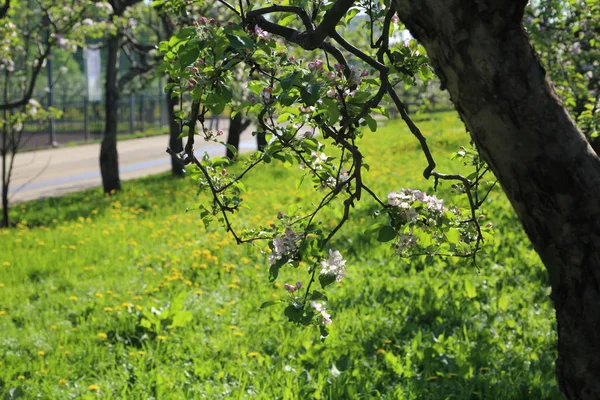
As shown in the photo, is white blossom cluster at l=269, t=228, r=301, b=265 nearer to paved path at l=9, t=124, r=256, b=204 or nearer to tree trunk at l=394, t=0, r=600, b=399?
tree trunk at l=394, t=0, r=600, b=399

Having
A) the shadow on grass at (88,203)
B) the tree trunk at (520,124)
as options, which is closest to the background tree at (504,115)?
the tree trunk at (520,124)

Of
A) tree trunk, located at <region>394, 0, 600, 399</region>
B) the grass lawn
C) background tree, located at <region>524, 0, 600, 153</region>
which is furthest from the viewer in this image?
background tree, located at <region>524, 0, 600, 153</region>

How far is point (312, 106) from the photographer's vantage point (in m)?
2.03

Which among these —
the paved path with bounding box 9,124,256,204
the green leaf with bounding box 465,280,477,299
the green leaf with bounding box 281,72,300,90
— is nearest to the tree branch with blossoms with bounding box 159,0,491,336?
the green leaf with bounding box 281,72,300,90

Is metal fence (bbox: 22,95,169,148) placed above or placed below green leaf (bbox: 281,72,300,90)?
below

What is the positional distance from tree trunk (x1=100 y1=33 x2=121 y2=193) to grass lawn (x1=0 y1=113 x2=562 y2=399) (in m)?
4.22

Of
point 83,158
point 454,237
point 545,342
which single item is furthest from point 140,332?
point 83,158

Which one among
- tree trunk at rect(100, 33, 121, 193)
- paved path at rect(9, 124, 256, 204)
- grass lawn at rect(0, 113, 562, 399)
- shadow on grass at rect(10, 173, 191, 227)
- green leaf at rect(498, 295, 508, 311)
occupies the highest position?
tree trunk at rect(100, 33, 121, 193)

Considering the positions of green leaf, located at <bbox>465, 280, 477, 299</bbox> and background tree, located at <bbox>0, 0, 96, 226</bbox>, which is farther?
background tree, located at <bbox>0, 0, 96, 226</bbox>

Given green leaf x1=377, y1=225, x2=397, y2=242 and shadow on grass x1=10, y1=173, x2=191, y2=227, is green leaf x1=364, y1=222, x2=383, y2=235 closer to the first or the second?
green leaf x1=377, y1=225, x2=397, y2=242

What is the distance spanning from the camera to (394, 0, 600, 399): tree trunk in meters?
1.46

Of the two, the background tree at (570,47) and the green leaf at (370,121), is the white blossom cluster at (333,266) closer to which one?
the green leaf at (370,121)

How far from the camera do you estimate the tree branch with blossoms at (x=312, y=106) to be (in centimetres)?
174

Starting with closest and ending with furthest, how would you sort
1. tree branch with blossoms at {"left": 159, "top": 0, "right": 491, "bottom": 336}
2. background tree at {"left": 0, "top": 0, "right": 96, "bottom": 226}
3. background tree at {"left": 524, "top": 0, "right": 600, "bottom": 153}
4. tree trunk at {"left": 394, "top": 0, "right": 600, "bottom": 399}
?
tree trunk at {"left": 394, "top": 0, "right": 600, "bottom": 399} < tree branch with blossoms at {"left": 159, "top": 0, "right": 491, "bottom": 336} < background tree at {"left": 524, "top": 0, "right": 600, "bottom": 153} < background tree at {"left": 0, "top": 0, "right": 96, "bottom": 226}
